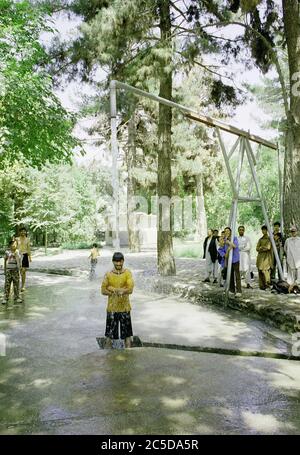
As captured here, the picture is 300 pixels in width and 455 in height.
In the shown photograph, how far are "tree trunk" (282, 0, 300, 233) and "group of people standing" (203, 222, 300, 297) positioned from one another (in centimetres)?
71

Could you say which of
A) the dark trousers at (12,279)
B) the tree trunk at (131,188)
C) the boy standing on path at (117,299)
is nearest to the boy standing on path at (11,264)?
the dark trousers at (12,279)

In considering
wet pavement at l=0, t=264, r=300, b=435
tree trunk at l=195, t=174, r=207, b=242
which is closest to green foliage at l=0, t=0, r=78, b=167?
wet pavement at l=0, t=264, r=300, b=435

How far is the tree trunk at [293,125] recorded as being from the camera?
10.3 meters

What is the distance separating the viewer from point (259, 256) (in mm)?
10664

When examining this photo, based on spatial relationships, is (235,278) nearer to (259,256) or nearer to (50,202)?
(259,256)

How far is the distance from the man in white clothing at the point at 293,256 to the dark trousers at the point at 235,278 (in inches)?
46.7

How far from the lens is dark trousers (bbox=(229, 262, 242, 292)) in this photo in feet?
33.1

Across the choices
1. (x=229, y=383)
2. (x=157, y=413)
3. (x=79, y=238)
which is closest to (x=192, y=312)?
(x=229, y=383)

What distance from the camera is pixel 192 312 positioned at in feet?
31.4

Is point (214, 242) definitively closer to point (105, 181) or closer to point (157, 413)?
point (157, 413)

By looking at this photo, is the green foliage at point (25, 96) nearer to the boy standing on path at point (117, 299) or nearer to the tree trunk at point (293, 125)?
the boy standing on path at point (117, 299)

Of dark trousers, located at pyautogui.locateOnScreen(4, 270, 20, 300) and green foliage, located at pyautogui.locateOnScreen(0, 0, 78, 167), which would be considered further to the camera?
→ dark trousers, located at pyautogui.locateOnScreen(4, 270, 20, 300)

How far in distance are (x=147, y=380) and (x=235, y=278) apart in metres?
5.57

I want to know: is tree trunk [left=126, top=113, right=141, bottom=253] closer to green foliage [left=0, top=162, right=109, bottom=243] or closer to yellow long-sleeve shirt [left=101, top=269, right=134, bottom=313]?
green foliage [left=0, top=162, right=109, bottom=243]
